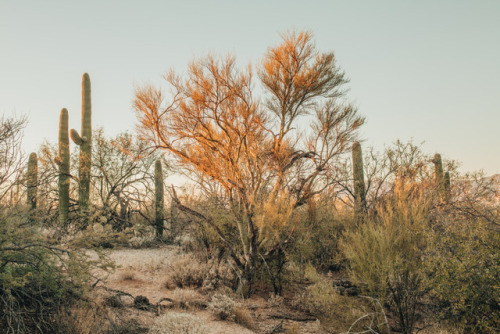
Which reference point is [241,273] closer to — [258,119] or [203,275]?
[203,275]

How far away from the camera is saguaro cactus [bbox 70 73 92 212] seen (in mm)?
15297

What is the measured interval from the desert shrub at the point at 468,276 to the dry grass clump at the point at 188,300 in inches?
178

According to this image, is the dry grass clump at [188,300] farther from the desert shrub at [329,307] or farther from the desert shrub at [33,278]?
the desert shrub at [33,278]

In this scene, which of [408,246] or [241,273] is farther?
[241,273]

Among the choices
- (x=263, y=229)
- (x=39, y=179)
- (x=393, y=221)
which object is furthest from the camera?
(x=39, y=179)

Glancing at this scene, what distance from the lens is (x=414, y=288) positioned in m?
6.32

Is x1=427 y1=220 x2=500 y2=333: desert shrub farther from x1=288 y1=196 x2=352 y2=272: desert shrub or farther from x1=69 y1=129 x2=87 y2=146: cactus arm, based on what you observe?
x1=69 y1=129 x2=87 y2=146: cactus arm

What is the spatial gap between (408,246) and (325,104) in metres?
4.27

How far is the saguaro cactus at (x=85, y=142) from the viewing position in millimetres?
15297

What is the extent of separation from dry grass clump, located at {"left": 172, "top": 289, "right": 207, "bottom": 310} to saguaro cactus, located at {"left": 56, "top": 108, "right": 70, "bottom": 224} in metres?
9.31

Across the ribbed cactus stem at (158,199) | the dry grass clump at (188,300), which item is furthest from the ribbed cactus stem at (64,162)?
the dry grass clump at (188,300)

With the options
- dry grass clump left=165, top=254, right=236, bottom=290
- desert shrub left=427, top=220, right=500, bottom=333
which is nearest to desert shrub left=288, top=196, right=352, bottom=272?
dry grass clump left=165, top=254, right=236, bottom=290

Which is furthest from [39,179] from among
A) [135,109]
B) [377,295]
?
[377,295]

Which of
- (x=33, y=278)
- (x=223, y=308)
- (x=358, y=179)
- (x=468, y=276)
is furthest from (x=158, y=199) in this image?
(x=468, y=276)
